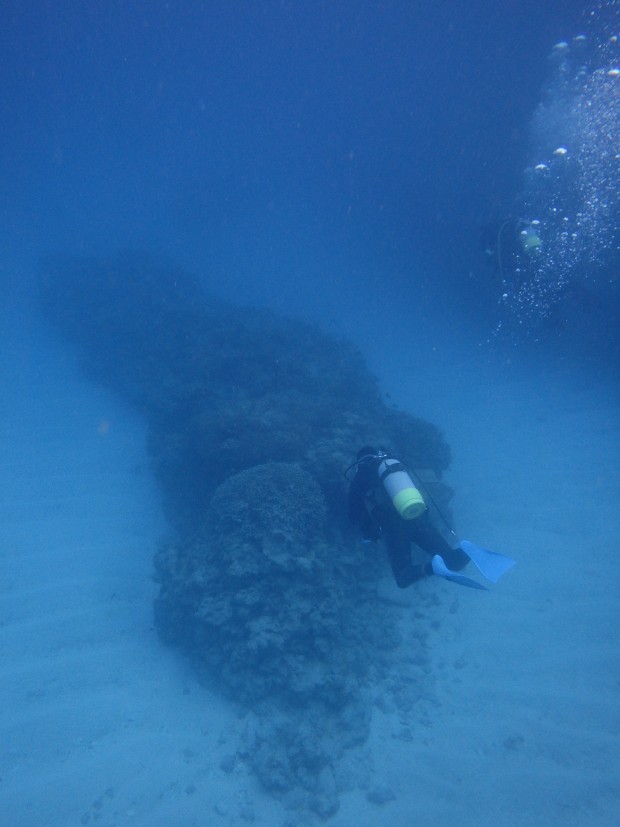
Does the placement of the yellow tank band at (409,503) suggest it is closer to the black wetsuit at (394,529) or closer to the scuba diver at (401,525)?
the scuba diver at (401,525)

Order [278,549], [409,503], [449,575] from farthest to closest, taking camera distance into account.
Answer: [278,549]
[409,503]
[449,575]

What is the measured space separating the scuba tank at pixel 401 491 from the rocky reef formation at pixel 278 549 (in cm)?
169

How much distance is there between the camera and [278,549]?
5898 millimetres

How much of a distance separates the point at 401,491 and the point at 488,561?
1.32 metres

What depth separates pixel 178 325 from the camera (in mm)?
14969

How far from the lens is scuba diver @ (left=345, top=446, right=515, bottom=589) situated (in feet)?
15.8

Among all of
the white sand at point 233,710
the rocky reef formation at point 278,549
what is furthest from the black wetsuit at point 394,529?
the white sand at point 233,710

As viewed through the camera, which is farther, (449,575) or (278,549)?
(278,549)

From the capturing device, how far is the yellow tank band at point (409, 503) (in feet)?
15.5

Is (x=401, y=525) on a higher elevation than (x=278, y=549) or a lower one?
higher

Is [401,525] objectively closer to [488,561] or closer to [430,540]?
[430,540]

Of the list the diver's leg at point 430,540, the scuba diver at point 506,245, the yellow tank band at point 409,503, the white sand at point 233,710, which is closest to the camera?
the yellow tank band at point 409,503

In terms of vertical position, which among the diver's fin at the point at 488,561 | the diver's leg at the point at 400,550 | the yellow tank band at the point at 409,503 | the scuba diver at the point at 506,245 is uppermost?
the scuba diver at the point at 506,245

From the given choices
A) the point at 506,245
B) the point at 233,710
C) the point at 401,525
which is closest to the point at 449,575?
the point at 401,525
